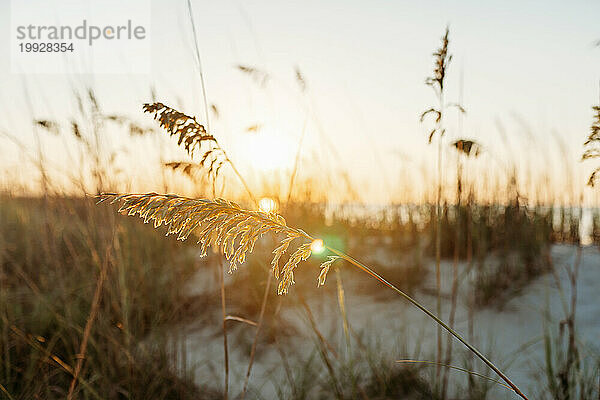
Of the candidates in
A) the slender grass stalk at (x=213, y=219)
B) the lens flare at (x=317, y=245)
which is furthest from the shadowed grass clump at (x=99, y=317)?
the lens flare at (x=317, y=245)

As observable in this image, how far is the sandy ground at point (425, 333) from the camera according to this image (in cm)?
231

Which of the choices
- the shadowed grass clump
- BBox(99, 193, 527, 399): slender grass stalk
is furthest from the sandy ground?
BBox(99, 193, 527, 399): slender grass stalk

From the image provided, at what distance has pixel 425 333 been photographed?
8.73 feet

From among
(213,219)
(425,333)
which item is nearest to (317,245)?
(213,219)

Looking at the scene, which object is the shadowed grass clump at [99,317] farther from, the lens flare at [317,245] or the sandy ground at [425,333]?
the lens flare at [317,245]

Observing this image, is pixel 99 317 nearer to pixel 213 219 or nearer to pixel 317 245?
pixel 213 219

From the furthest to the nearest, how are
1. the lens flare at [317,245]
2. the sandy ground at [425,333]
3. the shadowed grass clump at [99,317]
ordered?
1. the sandy ground at [425,333]
2. the shadowed grass clump at [99,317]
3. the lens flare at [317,245]

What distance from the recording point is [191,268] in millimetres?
3531

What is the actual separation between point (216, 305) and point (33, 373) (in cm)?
111

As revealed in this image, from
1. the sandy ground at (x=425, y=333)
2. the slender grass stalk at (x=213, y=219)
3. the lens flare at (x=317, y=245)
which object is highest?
the slender grass stalk at (x=213, y=219)

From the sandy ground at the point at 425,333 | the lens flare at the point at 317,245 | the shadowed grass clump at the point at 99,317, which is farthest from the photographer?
the sandy ground at the point at 425,333

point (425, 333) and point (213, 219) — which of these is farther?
point (425, 333)

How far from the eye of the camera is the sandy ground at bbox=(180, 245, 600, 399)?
7.59 feet

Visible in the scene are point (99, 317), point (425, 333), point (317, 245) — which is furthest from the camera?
point (425, 333)
